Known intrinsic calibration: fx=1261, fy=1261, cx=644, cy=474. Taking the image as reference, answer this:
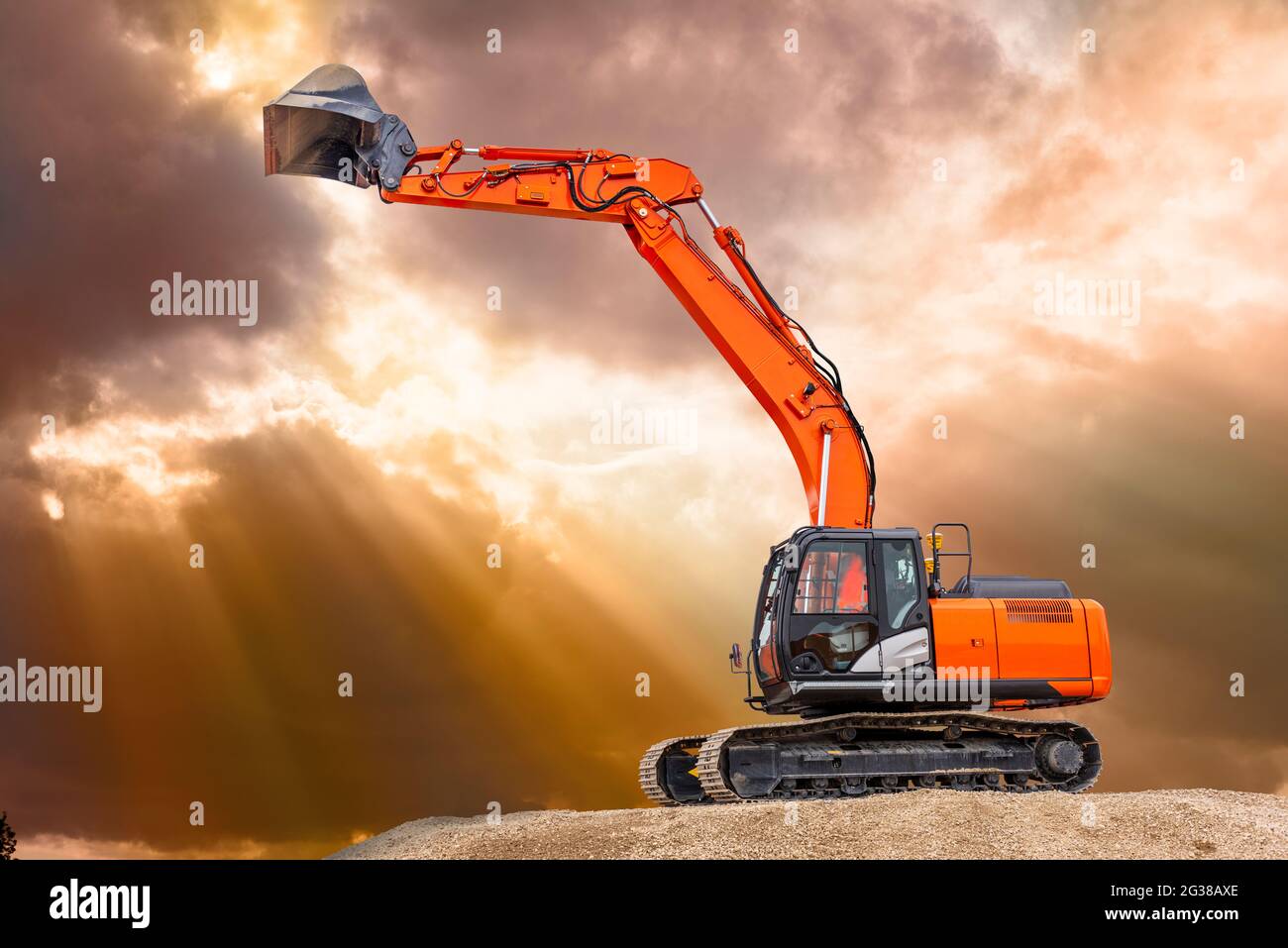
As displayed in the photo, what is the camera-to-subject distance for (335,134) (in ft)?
45.9

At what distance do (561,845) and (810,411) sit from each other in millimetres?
5796

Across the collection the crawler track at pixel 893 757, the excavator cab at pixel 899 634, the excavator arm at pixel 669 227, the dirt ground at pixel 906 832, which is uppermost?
the excavator arm at pixel 669 227

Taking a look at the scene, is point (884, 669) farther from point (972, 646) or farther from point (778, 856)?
point (778, 856)

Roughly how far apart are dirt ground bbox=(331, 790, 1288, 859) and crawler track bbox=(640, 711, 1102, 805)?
88cm

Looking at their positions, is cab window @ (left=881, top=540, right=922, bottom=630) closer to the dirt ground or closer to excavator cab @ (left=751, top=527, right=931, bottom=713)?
excavator cab @ (left=751, top=527, right=931, bottom=713)

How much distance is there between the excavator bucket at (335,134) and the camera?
13.7 meters

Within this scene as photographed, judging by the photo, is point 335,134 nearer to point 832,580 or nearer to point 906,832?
point 832,580

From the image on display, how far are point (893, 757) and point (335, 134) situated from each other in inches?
360

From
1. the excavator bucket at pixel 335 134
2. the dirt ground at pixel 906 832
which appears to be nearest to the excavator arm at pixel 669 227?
the excavator bucket at pixel 335 134

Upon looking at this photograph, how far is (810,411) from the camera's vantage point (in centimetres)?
1452

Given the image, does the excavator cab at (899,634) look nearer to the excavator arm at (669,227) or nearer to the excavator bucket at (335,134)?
the excavator arm at (669,227)

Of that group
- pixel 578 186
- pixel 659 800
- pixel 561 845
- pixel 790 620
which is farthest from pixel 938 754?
pixel 578 186

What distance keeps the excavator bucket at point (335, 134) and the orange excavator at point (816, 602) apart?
2 cm

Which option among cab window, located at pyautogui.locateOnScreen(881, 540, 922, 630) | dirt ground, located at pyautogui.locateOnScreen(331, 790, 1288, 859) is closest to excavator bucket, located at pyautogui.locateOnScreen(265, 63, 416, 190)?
cab window, located at pyautogui.locateOnScreen(881, 540, 922, 630)
